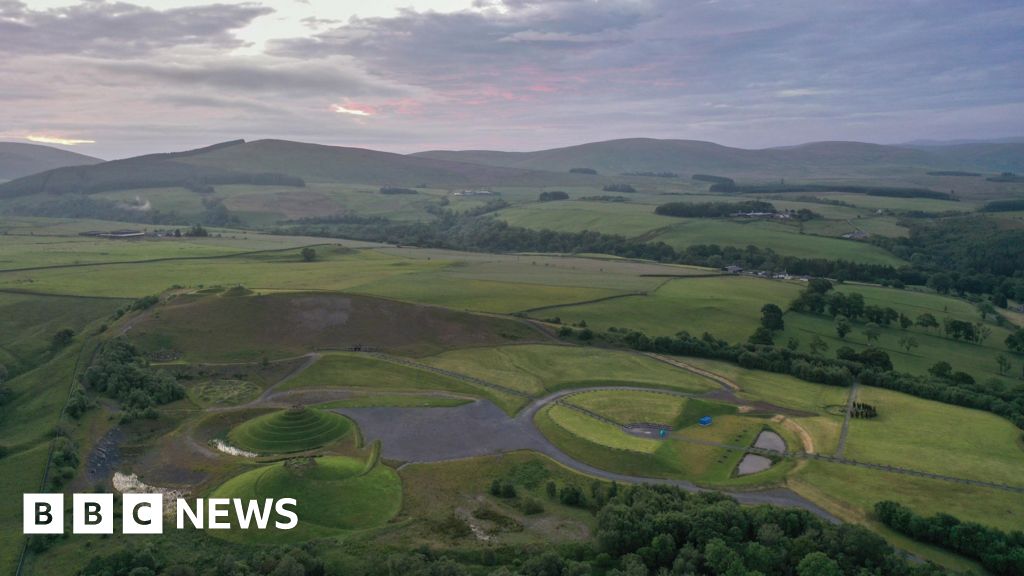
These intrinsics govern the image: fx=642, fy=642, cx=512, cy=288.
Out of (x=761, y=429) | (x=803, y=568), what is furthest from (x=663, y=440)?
(x=803, y=568)

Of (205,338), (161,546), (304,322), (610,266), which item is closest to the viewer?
(161,546)

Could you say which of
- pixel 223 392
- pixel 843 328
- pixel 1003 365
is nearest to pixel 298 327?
pixel 223 392

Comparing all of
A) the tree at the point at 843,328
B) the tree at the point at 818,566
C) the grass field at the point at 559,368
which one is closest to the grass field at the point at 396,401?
the grass field at the point at 559,368

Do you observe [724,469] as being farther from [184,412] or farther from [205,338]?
[205,338]

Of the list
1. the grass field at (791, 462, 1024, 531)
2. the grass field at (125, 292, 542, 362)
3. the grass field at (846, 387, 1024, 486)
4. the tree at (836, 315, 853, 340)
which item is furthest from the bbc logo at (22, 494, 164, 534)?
the tree at (836, 315, 853, 340)

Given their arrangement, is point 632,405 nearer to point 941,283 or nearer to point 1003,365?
point 1003,365

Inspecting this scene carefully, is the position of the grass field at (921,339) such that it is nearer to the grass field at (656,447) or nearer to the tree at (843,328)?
the tree at (843,328)
